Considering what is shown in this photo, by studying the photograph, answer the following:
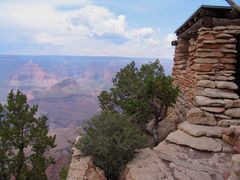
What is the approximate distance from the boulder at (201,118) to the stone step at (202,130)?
0.50 feet

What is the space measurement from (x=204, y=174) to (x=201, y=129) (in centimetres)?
182

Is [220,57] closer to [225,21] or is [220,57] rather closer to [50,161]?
[225,21]

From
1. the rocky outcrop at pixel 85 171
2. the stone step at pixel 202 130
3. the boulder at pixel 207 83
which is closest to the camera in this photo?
the rocky outcrop at pixel 85 171

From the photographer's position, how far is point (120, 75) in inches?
405

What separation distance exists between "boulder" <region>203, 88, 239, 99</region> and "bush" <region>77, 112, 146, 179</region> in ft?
8.16

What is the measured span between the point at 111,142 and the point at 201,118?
9.04ft

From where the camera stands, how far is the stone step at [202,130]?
7.61 m

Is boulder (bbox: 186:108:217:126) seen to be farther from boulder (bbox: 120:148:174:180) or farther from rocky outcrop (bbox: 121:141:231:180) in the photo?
boulder (bbox: 120:148:174:180)

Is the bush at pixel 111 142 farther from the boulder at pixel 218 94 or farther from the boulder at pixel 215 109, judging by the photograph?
the boulder at pixel 218 94

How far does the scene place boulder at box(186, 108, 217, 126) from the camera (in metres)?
8.13

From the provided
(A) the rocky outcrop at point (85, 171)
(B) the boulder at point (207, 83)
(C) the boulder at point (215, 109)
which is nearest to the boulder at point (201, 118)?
(C) the boulder at point (215, 109)

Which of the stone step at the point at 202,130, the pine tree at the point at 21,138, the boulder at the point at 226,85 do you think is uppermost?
the boulder at the point at 226,85

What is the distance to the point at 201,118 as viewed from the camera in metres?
8.16

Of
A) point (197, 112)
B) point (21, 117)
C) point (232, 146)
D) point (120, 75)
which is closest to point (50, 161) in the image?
point (21, 117)
